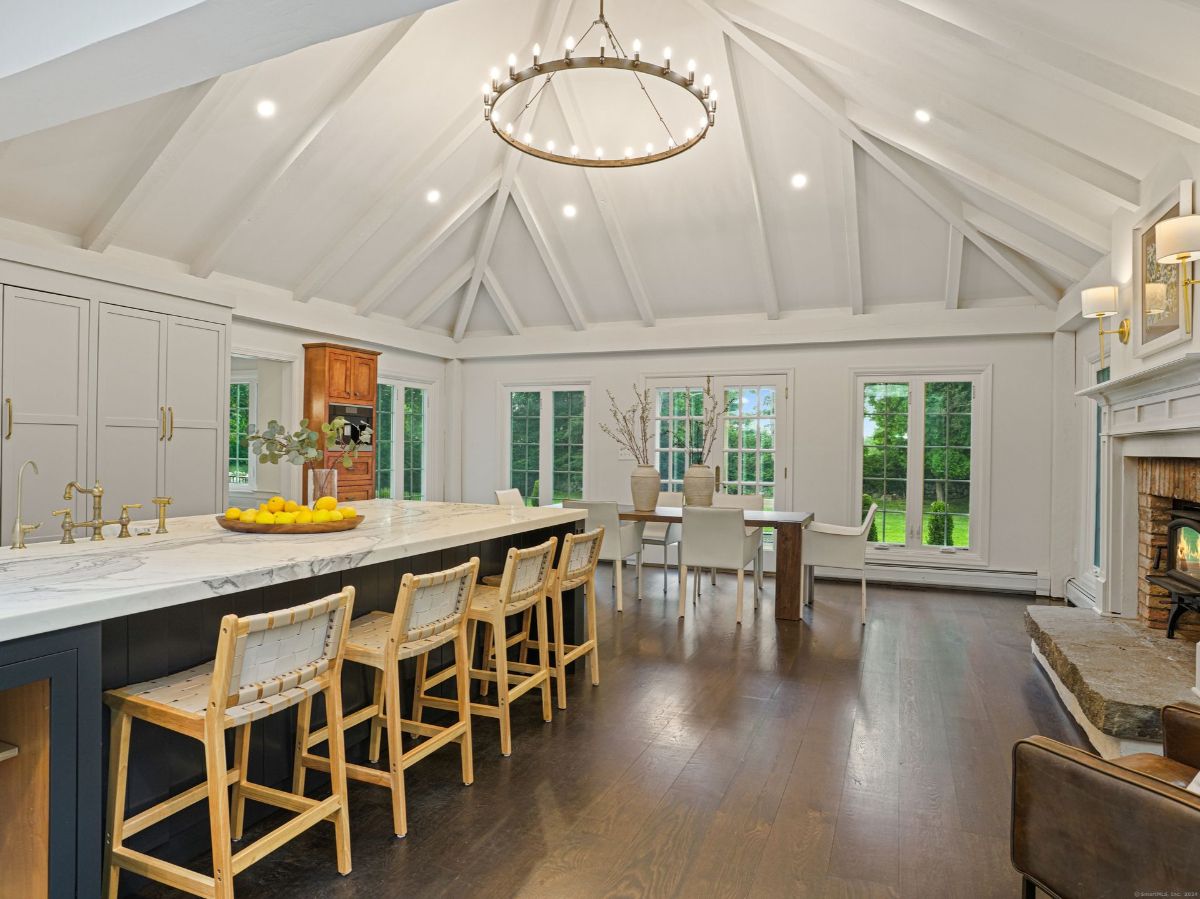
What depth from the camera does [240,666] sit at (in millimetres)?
1793

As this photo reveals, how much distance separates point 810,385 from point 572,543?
4668mm

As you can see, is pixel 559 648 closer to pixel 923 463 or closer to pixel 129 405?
pixel 129 405

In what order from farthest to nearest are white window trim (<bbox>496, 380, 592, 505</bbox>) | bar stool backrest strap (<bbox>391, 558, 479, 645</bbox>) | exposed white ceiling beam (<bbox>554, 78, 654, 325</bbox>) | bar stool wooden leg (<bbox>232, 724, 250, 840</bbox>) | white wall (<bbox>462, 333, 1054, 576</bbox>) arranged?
white window trim (<bbox>496, 380, 592, 505</bbox>) → white wall (<bbox>462, 333, 1054, 576</bbox>) → exposed white ceiling beam (<bbox>554, 78, 654, 325</bbox>) → bar stool backrest strap (<bbox>391, 558, 479, 645</bbox>) → bar stool wooden leg (<bbox>232, 724, 250, 840</bbox>)

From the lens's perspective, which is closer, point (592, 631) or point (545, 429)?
point (592, 631)

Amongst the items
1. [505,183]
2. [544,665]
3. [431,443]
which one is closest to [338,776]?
[544,665]

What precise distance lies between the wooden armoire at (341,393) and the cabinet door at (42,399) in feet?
7.16

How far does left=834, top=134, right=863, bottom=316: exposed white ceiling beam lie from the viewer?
18.6ft

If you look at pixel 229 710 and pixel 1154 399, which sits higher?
pixel 1154 399

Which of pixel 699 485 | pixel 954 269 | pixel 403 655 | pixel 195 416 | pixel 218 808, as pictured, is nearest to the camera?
pixel 218 808

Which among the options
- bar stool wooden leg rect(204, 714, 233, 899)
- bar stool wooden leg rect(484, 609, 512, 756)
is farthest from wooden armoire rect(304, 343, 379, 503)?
bar stool wooden leg rect(204, 714, 233, 899)

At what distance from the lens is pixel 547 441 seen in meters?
8.66

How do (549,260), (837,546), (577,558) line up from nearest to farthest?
(577,558) → (837,546) → (549,260)

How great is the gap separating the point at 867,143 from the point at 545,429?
4.67 m

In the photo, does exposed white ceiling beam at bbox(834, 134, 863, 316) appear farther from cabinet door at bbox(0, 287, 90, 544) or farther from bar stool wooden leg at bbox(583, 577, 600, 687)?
cabinet door at bbox(0, 287, 90, 544)
